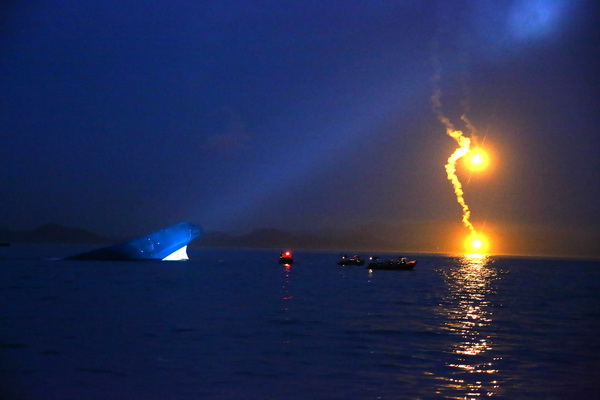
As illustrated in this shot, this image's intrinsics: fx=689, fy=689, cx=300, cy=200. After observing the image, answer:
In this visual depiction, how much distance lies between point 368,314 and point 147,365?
75.3 ft

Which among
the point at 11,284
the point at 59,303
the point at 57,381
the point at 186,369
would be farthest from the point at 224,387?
the point at 11,284

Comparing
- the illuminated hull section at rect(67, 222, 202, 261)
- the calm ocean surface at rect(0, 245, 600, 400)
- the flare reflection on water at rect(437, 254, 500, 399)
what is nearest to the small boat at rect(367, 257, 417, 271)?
the illuminated hull section at rect(67, 222, 202, 261)

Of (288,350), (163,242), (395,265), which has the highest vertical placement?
(163,242)

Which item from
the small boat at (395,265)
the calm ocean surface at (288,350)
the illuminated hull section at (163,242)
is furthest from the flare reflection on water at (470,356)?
the small boat at (395,265)

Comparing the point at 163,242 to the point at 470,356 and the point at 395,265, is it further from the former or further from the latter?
the point at 470,356

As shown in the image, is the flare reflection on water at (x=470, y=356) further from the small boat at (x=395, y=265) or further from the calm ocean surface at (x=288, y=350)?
the small boat at (x=395, y=265)

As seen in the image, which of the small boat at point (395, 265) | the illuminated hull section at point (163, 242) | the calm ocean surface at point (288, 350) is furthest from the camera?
the small boat at point (395, 265)

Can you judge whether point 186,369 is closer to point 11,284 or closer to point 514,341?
point 514,341

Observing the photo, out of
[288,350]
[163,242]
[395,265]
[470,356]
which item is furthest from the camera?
[395,265]

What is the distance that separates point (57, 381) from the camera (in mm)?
21469

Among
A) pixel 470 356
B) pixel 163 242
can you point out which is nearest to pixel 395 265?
pixel 163 242

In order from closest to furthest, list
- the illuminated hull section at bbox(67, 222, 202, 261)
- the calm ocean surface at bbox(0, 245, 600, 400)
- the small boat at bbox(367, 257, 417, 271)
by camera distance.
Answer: the calm ocean surface at bbox(0, 245, 600, 400)
the illuminated hull section at bbox(67, 222, 202, 261)
the small boat at bbox(367, 257, 417, 271)

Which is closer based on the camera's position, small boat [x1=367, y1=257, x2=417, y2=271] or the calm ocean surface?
the calm ocean surface

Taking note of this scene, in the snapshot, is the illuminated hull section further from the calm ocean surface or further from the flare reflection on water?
the flare reflection on water
